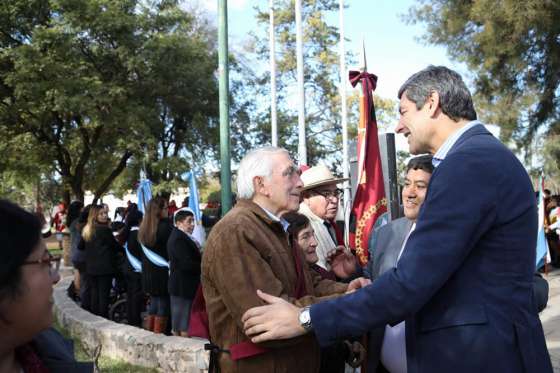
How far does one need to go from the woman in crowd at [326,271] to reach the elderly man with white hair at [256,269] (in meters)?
0.44

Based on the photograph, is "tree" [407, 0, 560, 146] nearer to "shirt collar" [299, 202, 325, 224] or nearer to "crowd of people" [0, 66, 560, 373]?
"shirt collar" [299, 202, 325, 224]

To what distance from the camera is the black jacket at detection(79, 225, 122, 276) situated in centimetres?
818

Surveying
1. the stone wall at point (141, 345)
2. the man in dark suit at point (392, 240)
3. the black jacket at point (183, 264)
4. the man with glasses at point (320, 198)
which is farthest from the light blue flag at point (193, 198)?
the man in dark suit at point (392, 240)

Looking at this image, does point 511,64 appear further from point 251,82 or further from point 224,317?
point 251,82

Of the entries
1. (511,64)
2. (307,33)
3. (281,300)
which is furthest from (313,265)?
(307,33)

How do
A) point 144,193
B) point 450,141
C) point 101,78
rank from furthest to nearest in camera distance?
point 101,78, point 144,193, point 450,141

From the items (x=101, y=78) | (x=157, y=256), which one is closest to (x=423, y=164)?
(x=157, y=256)

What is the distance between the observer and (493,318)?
6.08 feet

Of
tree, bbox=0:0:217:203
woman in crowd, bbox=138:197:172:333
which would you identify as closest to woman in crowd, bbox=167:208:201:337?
woman in crowd, bbox=138:197:172:333

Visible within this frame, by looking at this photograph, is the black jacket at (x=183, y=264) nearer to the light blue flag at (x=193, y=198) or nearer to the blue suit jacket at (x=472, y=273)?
the light blue flag at (x=193, y=198)

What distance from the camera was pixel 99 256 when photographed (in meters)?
8.16

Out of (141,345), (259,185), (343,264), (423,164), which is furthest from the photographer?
(141,345)

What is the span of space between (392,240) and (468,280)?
4.87 feet

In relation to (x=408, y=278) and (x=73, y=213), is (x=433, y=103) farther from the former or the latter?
(x=73, y=213)
